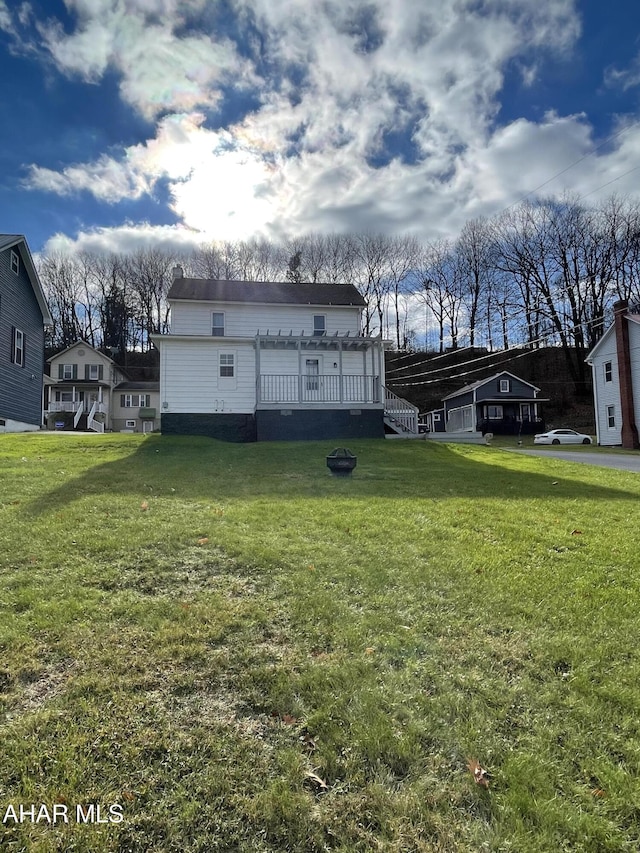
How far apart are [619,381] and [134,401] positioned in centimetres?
3423

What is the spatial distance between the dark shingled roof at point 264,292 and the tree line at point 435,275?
65.1 ft

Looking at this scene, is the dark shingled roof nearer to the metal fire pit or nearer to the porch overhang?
the porch overhang

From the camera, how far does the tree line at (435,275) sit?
40.3 metres

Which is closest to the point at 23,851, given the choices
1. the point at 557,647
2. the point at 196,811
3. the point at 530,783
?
the point at 196,811

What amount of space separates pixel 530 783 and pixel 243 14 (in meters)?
11.3

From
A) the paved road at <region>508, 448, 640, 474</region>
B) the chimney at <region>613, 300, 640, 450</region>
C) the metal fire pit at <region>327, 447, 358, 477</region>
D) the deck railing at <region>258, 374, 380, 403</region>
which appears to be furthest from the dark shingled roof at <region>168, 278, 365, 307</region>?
the metal fire pit at <region>327, 447, 358, 477</region>

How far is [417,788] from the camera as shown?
1.92m

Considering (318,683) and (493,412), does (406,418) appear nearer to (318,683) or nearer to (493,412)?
(318,683)

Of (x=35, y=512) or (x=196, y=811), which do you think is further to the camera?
(x=35, y=512)

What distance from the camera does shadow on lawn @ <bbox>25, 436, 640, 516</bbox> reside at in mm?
7242

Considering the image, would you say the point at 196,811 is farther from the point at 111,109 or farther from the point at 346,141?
the point at 346,141

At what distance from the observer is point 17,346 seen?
797 inches

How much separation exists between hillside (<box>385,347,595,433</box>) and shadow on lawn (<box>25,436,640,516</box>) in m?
32.1

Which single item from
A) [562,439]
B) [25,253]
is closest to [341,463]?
[25,253]
